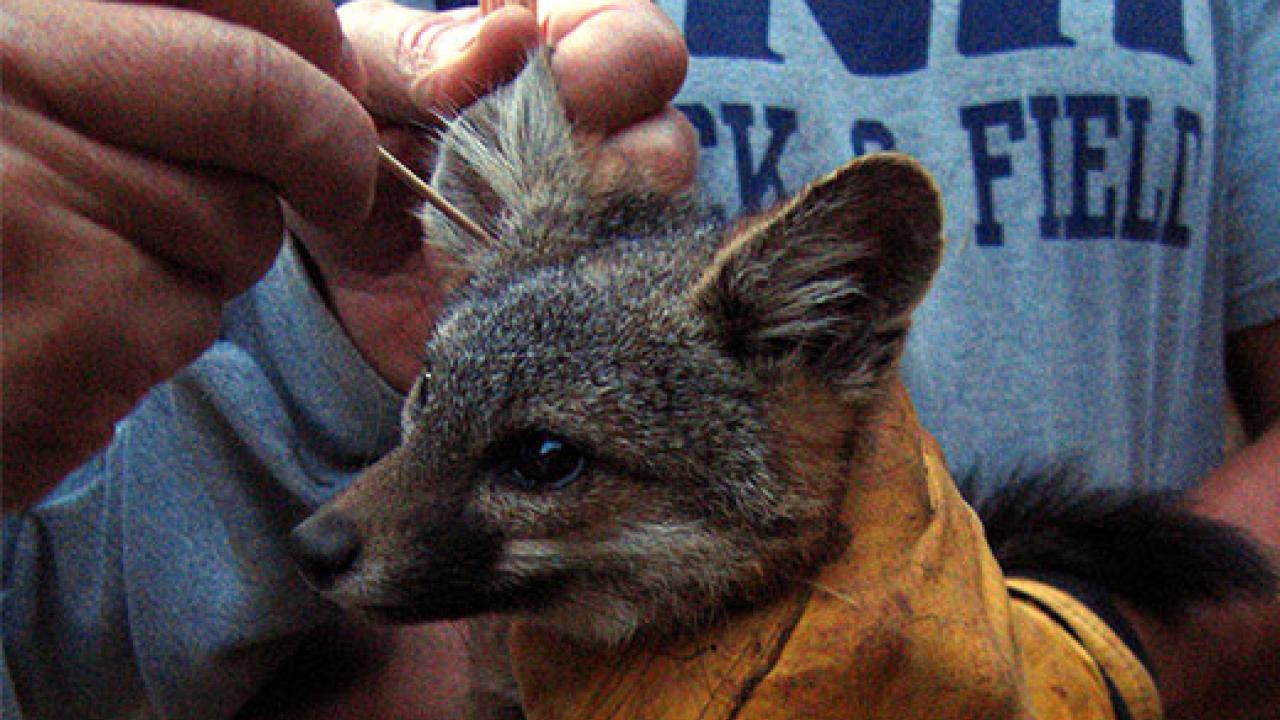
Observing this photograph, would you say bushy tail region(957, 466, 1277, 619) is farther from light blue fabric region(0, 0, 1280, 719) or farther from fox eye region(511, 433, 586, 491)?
fox eye region(511, 433, 586, 491)

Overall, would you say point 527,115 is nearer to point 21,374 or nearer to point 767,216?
point 767,216

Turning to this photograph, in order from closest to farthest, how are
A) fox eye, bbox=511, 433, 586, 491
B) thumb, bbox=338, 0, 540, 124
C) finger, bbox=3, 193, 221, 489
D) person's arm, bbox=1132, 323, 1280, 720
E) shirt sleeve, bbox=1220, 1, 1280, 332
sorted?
finger, bbox=3, 193, 221, 489 < fox eye, bbox=511, 433, 586, 491 < thumb, bbox=338, 0, 540, 124 < person's arm, bbox=1132, 323, 1280, 720 < shirt sleeve, bbox=1220, 1, 1280, 332

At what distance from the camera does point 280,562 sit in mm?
1741

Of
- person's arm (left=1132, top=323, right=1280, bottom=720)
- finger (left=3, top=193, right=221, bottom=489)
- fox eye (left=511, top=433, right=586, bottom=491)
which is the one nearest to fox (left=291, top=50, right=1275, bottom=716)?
fox eye (left=511, top=433, right=586, bottom=491)

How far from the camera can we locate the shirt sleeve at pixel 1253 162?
2.25m

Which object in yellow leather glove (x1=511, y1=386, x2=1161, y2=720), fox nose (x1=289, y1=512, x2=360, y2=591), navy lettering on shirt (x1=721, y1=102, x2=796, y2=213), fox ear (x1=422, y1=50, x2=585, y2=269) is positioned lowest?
yellow leather glove (x1=511, y1=386, x2=1161, y2=720)

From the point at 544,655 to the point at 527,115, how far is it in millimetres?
897

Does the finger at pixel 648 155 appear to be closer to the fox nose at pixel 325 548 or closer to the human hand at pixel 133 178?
the human hand at pixel 133 178

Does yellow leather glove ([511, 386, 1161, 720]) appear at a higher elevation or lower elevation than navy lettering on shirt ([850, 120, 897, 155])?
lower

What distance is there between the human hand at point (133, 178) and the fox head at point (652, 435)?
0.30 metres

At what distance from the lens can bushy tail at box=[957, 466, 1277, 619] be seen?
67.0 inches

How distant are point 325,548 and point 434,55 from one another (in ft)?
2.95

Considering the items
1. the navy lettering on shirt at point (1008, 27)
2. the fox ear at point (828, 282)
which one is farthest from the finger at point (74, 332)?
the navy lettering on shirt at point (1008, 27)

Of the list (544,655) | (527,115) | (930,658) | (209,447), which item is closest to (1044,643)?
(930,658)
